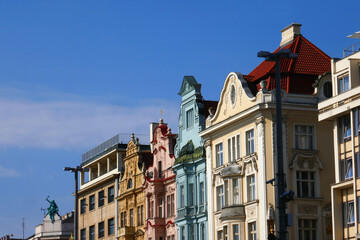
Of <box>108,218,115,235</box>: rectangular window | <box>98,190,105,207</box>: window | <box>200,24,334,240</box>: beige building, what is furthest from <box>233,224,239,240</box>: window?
<box>98,190,105,207</box>: window

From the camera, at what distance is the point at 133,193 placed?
8369 centimetres

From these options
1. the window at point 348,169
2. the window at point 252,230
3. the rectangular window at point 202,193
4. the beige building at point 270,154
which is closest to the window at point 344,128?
the window at point 348,169

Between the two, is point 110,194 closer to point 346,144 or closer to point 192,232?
point 192,232

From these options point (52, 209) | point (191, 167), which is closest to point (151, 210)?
point (191, 167)

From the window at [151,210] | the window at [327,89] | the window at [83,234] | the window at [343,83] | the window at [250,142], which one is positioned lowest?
the window at [83,234]

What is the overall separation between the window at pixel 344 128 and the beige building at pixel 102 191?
1424 inches

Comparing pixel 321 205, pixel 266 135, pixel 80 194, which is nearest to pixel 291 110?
pixel 266 135

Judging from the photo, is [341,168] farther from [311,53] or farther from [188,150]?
[188,150]

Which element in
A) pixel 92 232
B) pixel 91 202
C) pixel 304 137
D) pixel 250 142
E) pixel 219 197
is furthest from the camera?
pixel 91 202

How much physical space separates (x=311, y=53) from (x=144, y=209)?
22.1 m

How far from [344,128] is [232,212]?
40.1 feet

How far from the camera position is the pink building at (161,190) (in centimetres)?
7556

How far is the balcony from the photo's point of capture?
62.8m

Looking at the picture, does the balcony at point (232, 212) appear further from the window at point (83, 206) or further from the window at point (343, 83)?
the window at point (83, 206)
